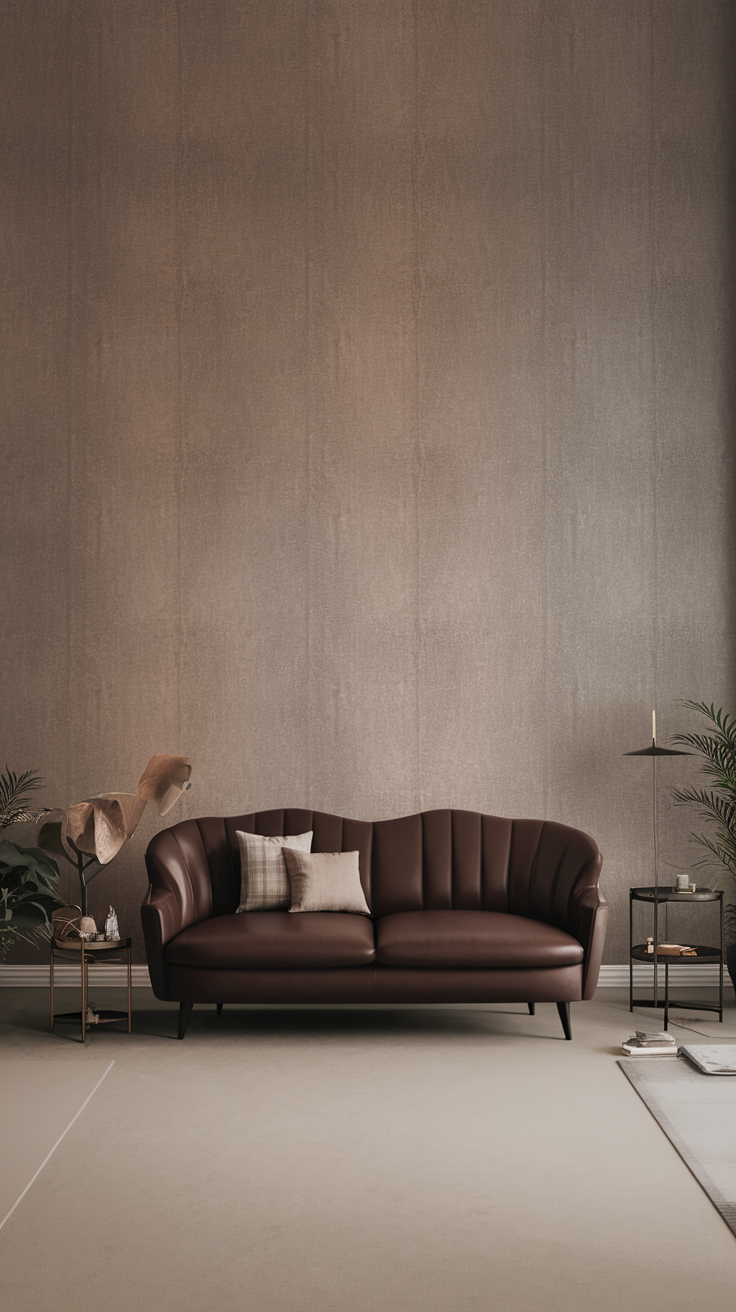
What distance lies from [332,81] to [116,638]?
11.2 feet

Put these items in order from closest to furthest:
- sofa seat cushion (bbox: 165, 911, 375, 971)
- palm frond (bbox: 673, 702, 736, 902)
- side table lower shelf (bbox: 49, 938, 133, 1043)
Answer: sofa seat cushion (bbox: 165, 911, 375, 971)
side table lower shelf (bbox: 49, 938, 133, 1043)
palm frond (bbox: 673, 702, 736, 902)

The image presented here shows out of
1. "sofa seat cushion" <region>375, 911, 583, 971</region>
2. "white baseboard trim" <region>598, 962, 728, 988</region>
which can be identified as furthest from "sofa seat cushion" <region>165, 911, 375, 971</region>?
"white baseboard trim" <region>598, 962, 728, 988</region>

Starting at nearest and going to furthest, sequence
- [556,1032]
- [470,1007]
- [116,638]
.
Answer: [556,1032]
[470,1007]
[116,638]

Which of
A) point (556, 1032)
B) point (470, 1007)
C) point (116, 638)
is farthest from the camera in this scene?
point (116, 638)

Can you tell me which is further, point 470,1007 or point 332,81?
point 332,81

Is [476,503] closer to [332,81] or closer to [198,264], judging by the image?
[198,264]

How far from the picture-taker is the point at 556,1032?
5129 millimetres

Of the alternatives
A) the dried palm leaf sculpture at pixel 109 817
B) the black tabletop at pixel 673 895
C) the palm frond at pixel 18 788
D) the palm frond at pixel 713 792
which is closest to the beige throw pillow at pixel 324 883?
the dried palm leaf sculpture at pixel 109 817

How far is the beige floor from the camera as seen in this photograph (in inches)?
105

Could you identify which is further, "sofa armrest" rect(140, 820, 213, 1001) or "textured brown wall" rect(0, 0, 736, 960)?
"textured brown wall" rect(0, 0, 736, 960)

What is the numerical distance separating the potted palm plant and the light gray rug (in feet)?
5.51

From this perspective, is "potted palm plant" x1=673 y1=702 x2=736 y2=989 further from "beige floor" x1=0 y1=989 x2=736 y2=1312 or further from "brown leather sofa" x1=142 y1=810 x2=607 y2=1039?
"beige floor" x1=0 y1=989 x2=736 y2=1312

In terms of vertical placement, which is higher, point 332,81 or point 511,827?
point 332,81

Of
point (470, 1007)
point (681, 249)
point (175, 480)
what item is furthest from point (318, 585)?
point (681, 249)
